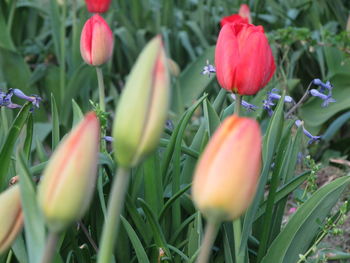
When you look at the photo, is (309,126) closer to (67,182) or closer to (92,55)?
(92,55)

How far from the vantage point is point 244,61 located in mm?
1264

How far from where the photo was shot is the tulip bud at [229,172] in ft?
2.23

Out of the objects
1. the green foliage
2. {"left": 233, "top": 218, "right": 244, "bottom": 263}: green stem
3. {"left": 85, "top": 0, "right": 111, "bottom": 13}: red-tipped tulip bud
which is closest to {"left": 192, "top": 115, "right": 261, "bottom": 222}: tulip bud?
the green foliage

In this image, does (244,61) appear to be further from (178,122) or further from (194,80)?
(194,80)

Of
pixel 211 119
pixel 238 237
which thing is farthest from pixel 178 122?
pixel 238 237

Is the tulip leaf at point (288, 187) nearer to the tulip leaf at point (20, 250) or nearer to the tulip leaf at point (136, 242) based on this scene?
the tulip leaf at point (136, 242)

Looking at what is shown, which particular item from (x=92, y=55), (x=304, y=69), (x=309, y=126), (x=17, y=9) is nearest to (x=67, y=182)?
(x=92, y=55)

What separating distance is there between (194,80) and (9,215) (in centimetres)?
247

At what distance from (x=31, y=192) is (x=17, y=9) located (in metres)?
3.11

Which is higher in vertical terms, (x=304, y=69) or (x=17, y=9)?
(x=17, y=9)

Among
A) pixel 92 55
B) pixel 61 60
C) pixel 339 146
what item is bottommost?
pixel 339 146

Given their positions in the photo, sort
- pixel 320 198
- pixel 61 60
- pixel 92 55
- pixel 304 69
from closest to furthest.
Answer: pixel 320 198
pixel 92 55
pixel 61 60
pixel 304 69

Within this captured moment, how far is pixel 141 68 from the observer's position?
70 centimetres

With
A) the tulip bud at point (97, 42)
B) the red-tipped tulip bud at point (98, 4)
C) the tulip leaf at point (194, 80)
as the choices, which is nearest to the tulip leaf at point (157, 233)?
the tulip bud at point (97, 42)
